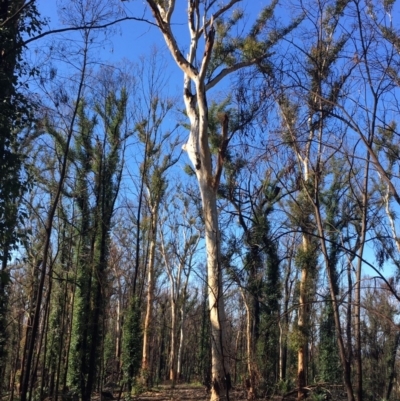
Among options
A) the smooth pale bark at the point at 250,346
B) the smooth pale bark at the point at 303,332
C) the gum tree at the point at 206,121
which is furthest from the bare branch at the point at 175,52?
the smooth pale bark at the point at 303,332

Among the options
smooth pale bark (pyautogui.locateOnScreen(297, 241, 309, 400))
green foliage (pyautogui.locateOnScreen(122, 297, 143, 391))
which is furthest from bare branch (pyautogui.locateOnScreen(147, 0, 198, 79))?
green foliage (pyautogui.locateOnScreen(122, 297, 143, 391))

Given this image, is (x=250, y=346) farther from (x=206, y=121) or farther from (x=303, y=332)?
(x=206, y=121)

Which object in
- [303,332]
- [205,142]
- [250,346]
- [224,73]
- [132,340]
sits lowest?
[250,346]

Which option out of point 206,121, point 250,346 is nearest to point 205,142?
point 206,121

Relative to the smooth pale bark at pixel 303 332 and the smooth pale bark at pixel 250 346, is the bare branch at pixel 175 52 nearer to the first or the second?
the smooth pale bark at pixel 250 346

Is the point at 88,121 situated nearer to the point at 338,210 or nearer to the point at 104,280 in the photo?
the point at 104,280

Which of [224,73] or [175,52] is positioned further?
[224,73]

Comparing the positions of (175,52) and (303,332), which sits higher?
(175,52)

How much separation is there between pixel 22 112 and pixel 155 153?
47.6ft

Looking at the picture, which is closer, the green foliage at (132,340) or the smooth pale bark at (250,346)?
the smooth pale bark at (250,346)

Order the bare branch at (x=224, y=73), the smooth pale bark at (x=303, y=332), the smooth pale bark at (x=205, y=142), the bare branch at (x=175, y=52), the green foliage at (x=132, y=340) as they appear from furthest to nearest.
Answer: the green foliage at (x=132, y=340)
the smooth pale bark at (x=303, y=332)
the bare branch at (x=224, y=73)
the bare branch at (x=175, y=52)
the smooth pale bark at (x=205, y=142)

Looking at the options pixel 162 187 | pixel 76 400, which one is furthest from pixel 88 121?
pixel 76 400

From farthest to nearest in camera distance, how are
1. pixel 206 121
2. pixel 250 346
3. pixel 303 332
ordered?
pixel 303 332, pixel 250 346, pixel 206 121

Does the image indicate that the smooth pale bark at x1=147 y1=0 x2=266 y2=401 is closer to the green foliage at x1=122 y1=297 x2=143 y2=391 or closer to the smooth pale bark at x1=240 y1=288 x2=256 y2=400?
the smooth pale bark at x1=240 y1=288 x2=256 y2=400
